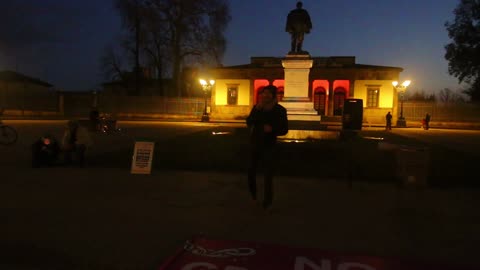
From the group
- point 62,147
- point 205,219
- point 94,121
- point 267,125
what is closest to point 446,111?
point 94,121

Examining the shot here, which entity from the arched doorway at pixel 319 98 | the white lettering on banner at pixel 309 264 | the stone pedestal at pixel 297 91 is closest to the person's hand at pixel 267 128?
the white lettering on banner at pixel 309 264

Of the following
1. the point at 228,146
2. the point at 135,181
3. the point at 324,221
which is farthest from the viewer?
the point at 228,146

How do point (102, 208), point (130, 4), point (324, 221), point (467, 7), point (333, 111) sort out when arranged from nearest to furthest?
point (324, 221)
point (102, 208)
point (130, 4)
point (333, 111)
point (467, 7)

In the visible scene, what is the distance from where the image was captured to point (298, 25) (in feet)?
60.2

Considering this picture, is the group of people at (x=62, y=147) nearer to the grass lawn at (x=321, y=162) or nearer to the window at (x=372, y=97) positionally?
the grass lawn at (x=321, y=162)

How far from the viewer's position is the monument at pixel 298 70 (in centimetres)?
1831

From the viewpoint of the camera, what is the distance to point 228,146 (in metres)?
13.7

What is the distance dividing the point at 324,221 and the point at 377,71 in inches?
1616

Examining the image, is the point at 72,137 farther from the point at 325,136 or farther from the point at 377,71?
the point at 377,71

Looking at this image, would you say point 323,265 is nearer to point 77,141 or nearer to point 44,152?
point 77,141

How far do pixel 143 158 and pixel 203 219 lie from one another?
3637 mm

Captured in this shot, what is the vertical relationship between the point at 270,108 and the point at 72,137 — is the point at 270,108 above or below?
above

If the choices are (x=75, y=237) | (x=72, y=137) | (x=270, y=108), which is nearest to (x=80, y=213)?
(x=75, y=237)

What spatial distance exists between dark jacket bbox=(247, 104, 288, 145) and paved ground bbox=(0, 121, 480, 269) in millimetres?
1031
